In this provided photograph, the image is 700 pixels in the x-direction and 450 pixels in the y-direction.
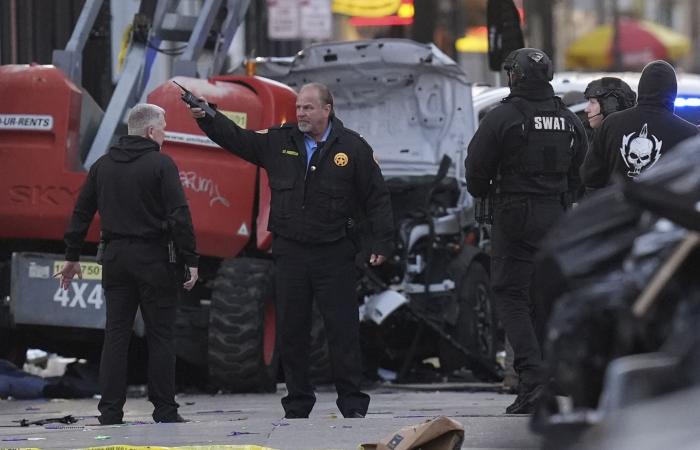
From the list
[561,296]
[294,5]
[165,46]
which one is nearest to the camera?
[561,296]

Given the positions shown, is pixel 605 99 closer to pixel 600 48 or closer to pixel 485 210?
pixel 485 210

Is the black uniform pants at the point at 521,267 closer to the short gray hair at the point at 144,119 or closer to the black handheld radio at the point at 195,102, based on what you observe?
the black handheld radio at the point at 195,102

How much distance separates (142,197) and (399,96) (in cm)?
493

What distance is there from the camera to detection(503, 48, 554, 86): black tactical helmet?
9.55 m

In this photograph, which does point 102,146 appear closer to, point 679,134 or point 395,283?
point 395,283

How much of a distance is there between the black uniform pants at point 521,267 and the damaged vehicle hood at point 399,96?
4020 mm

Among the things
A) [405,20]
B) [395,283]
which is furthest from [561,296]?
[405,20]

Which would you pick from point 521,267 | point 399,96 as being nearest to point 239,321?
point 521,267

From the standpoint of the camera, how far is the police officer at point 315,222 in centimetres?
935

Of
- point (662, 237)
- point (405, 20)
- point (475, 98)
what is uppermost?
point (662, 237)

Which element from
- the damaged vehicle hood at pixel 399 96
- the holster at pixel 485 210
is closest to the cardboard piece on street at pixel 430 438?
the holster at pixel 485 210

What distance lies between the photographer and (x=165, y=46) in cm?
1429

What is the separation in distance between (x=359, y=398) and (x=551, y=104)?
5.88 feet

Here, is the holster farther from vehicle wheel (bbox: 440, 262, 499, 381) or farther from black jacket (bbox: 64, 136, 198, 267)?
vehicle wheel (bbox: 440, 262, 499, 381)
